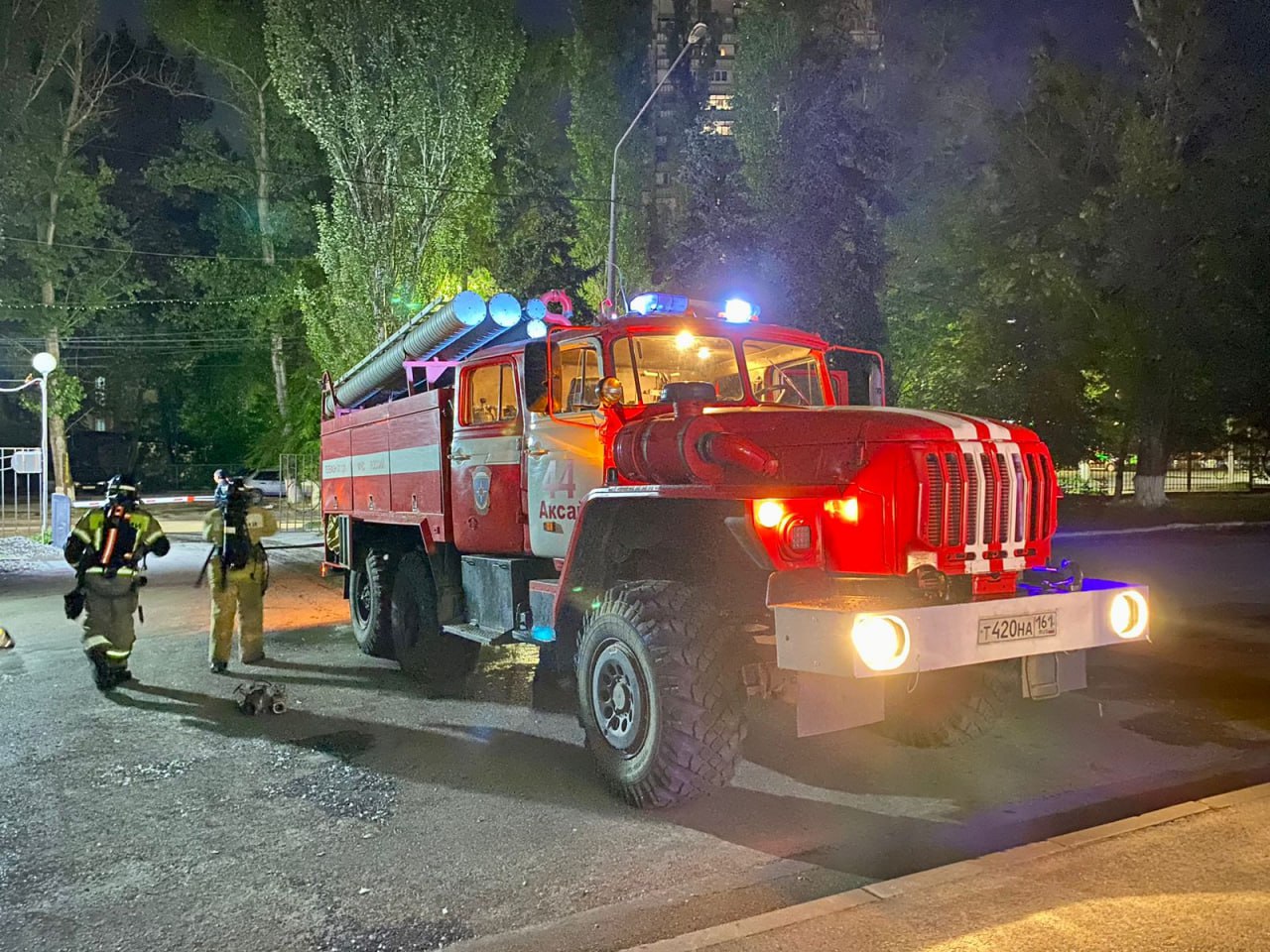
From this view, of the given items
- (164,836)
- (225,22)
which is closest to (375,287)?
(225,22)

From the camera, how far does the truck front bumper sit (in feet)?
Answer: 13.4

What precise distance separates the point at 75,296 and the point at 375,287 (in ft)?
51.5

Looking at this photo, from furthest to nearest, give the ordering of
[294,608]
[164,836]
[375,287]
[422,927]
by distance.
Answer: [375,287]
[294,608]
[164,836]
[422,927]

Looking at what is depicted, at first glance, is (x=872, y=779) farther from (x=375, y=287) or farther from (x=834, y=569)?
(x=375, y=287)

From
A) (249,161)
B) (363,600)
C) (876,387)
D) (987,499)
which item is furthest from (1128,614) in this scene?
(249,161)

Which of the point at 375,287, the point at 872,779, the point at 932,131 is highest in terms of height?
the point at 932,131

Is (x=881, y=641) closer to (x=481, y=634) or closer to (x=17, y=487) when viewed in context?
(x=481, y=634)

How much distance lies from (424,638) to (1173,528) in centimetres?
1894

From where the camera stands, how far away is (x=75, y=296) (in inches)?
1291

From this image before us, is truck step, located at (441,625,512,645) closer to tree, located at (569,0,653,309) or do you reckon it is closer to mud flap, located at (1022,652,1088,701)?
mud flap, located at (1022,652,1088,701)

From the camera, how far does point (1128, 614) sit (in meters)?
4.83

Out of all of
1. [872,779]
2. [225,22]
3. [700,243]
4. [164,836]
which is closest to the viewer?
[164,836]

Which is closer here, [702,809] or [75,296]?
[702,809]

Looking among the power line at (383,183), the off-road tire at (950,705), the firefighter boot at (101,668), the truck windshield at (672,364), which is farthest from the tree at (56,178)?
the off-road tire at (950,705)
